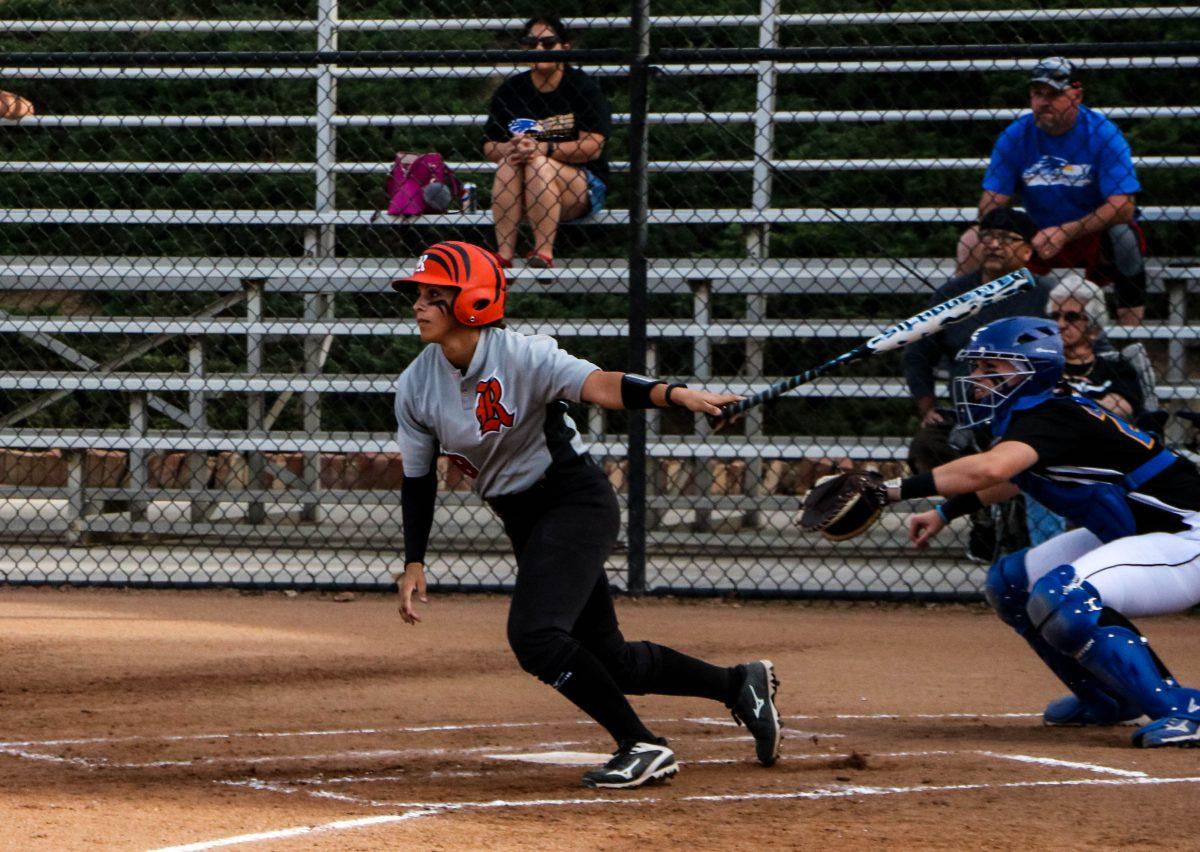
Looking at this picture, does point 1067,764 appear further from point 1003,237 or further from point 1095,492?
point 1003,237

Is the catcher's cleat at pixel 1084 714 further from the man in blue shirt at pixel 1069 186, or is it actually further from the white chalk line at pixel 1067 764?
the man in blue shirt at pixel 1069 186

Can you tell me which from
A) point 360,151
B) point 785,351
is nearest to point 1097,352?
point 785,351

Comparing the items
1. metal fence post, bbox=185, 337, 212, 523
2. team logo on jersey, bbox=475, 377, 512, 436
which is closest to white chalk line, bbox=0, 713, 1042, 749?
team logo on jersey, bbox=475, 377, 512, 436

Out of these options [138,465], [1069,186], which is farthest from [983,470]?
[138,465]

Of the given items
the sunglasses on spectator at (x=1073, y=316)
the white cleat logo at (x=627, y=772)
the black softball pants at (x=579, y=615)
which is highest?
the sunglasses on spectator at (x=1073, y=316)

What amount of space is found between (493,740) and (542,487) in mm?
1041

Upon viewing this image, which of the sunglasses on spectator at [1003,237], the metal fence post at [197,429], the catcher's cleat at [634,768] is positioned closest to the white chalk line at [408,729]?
the catcher's cleat at [634,768]

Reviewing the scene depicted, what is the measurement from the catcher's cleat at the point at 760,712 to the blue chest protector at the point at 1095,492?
1155mm

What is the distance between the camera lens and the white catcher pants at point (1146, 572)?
539cm

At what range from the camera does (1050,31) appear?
13.0 metres

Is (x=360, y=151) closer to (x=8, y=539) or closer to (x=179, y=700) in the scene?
(x=8, y=539)

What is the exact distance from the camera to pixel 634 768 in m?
4.67

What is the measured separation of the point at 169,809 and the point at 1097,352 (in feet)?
18.9

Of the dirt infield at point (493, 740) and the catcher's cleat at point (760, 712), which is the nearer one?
the dirt infield at point (493, 740)
